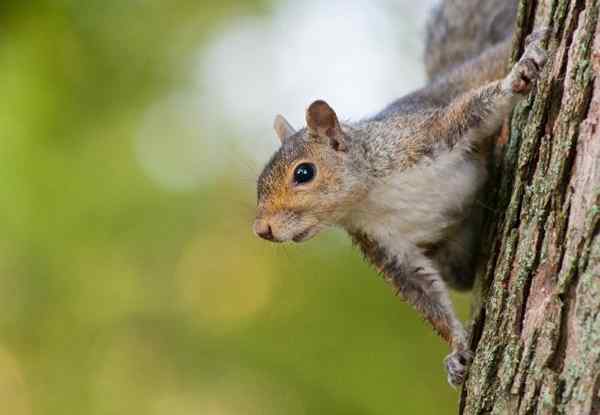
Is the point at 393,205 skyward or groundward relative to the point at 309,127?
groundward

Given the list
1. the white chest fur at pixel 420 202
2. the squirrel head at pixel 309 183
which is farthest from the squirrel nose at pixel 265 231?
the white chest fur at pixel 420 202

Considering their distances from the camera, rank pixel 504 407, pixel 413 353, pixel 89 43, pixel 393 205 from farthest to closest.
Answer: pixel 89 43 → pixel 413 353 → pixel 393 205 → pixel 504 407

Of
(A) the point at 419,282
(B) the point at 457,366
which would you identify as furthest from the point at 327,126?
(B) the point at 457,366

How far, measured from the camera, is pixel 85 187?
15.3 ft

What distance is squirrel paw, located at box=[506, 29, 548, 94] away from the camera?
6.90ft

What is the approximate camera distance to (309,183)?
8.66 ft

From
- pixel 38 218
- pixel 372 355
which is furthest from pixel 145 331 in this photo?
pixel 372 355

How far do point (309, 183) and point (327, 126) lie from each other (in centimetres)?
25

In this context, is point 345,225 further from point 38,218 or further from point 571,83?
point 38,218

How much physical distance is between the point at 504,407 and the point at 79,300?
3.31 m

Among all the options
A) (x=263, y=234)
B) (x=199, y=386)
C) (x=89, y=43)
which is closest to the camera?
(x=263, y=234)

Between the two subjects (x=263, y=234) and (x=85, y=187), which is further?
(x=85, y=187)

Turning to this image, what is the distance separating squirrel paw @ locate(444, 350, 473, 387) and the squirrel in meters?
0.09

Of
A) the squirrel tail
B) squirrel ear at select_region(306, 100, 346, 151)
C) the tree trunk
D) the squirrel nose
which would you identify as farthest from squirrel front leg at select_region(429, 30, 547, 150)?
the squirrel tail
